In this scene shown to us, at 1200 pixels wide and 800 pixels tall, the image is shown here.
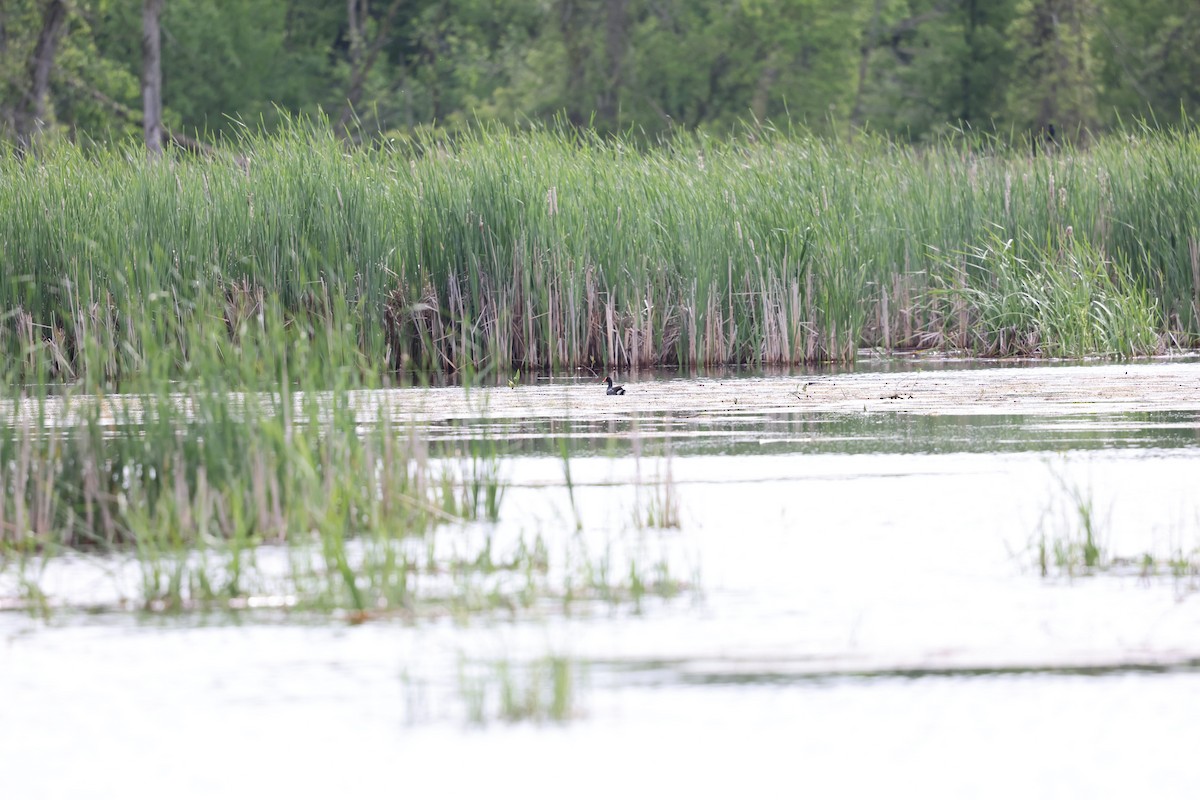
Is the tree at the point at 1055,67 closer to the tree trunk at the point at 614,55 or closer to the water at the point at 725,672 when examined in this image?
the tree trunk at the point at 614,55

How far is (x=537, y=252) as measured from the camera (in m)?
9.93

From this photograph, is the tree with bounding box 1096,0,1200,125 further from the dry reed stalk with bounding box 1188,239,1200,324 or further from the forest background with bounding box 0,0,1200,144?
the dry reed stalk with bounding box 1188,239,1200,324

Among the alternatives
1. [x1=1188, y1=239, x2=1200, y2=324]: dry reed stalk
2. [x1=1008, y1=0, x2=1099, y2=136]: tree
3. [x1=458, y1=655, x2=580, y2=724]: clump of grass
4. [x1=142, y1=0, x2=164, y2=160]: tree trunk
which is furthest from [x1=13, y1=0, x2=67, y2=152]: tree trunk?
[x1=458, y1=655, x2=580, y2=724]: clump of grass

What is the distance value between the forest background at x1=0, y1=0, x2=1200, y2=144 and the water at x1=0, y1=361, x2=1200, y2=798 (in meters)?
26.4

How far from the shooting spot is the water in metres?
2.61

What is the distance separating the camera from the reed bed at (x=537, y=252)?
9.76 metres

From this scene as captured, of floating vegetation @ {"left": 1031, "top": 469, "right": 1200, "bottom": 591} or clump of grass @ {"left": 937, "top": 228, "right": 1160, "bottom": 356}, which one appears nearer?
floating vegetation @ {"left": 1031, "top": 469, "right": 1200, "bottom": 591}

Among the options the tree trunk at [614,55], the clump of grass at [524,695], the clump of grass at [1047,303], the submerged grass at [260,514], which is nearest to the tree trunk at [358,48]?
the tree trunk at [614,55]

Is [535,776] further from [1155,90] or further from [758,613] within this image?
[1155,90]

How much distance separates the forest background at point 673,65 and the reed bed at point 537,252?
19.7 m

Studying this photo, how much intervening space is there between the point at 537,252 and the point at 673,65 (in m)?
25.1

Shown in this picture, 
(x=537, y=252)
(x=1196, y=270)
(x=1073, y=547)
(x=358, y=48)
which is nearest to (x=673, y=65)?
(x=358, y=48)

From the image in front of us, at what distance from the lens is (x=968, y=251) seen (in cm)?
1105

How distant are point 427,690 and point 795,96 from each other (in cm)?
3216
